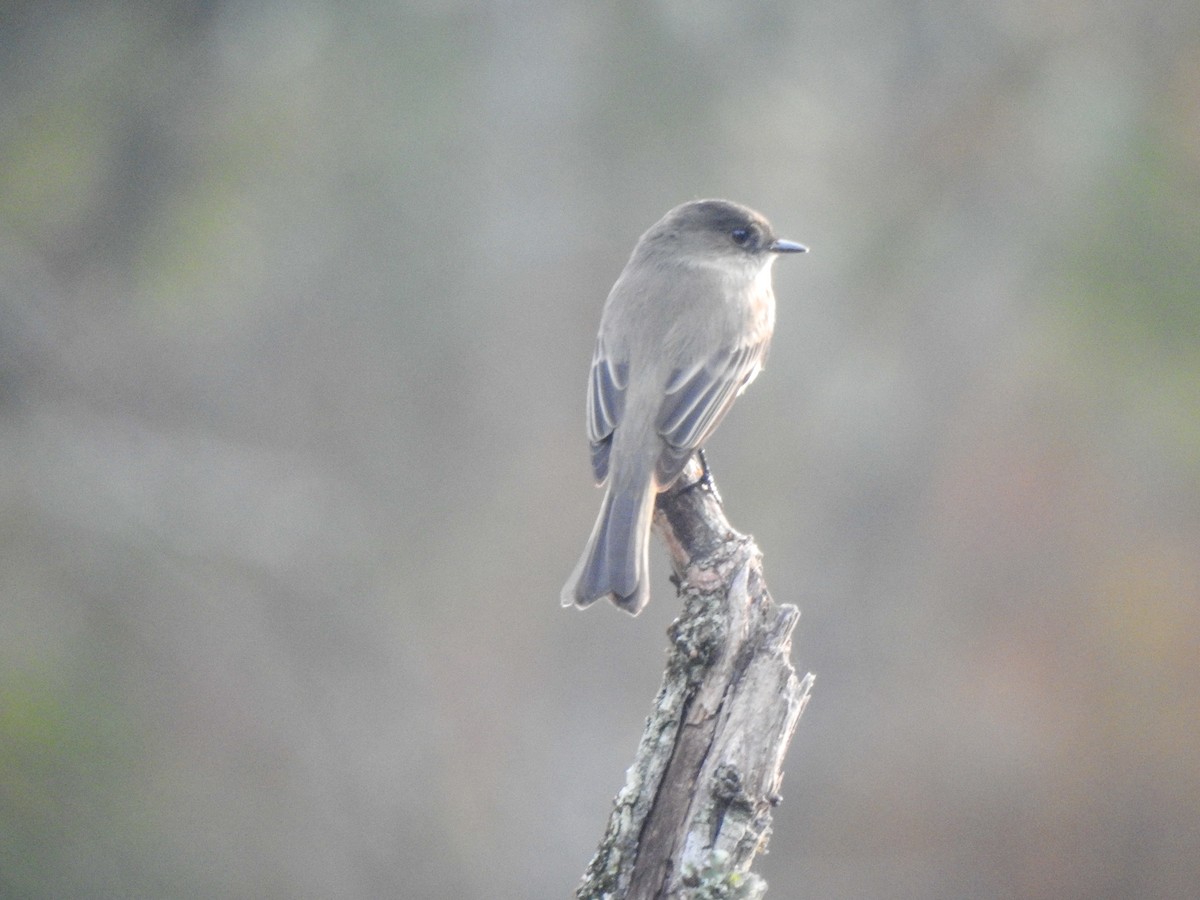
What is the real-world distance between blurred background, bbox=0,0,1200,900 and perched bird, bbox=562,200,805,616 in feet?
10.1

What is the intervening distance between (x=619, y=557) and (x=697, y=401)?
92 cm

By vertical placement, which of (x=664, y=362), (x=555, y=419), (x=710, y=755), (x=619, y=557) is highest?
(x=555, y=419)

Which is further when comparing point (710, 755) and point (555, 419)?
point (555, 419)

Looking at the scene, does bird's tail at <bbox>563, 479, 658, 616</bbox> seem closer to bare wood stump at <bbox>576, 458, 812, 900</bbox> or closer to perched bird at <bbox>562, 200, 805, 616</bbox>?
perched bird at <bbox>562, 200, 805, 616</bbox>

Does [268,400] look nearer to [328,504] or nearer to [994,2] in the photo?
[328,504]

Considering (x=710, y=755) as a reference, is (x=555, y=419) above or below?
above

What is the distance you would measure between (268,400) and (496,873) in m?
3.97

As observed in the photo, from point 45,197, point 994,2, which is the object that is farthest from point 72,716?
point 994,2

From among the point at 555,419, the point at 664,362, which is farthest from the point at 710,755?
the point at 555,419

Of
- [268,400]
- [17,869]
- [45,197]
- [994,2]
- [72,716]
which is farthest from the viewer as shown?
[268,400]

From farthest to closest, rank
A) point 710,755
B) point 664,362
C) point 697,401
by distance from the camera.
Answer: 1. point 664,362
2. point 697,401
3. point 710,755

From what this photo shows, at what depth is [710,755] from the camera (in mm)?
3129

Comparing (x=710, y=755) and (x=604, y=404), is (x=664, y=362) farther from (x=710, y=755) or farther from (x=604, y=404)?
(x=710, y=755)

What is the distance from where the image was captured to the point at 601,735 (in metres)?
9.41
